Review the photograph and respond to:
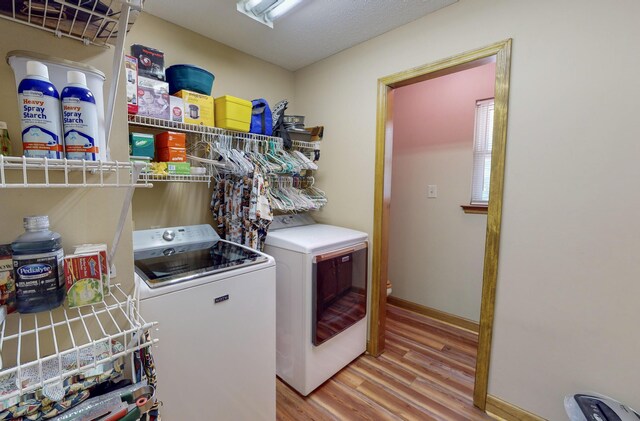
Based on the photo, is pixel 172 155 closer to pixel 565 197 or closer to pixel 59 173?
pixel 59 173

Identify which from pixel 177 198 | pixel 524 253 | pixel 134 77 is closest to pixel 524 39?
pixel 524 253

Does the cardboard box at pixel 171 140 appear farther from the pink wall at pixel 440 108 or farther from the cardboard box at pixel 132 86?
the pink wall at pixel 440 108

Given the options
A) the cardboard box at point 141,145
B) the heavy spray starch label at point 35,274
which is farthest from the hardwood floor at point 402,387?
the cardboard box at point 141,145

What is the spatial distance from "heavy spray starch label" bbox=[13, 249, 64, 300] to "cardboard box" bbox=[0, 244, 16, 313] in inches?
2.1

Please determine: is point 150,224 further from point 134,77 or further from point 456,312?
point 456,312

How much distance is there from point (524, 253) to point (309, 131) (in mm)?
1871

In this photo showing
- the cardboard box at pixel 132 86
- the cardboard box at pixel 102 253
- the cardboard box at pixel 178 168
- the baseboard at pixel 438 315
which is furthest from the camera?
the baseboard at pixel 438 315

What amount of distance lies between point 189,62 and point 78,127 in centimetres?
171

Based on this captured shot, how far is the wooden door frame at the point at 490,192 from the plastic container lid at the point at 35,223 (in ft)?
6.08

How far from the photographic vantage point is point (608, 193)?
1301 millimetres

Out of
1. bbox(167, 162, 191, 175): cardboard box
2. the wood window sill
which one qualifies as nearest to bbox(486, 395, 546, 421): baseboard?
the wood window sill

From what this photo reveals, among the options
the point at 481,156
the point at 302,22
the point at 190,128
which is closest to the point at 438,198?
the point at 481,156

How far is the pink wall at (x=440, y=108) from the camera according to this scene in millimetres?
2523

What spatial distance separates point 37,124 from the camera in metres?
0.58
